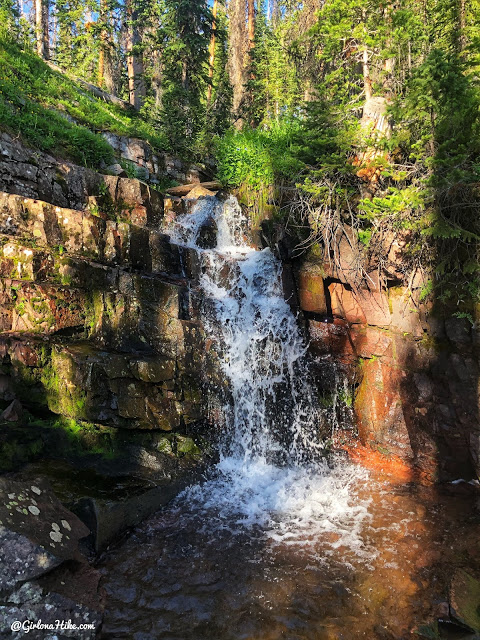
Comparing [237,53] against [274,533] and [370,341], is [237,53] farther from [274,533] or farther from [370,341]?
[274,533]

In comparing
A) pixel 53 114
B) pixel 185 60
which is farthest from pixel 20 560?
pixel 185 60

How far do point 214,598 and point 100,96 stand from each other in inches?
996

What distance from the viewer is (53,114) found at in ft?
45.4

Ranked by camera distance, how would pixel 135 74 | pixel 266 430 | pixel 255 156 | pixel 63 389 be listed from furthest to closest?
1. pixel 135 74
2. pixel 255 156
3. pixel 266 430
4. pixel 63 389

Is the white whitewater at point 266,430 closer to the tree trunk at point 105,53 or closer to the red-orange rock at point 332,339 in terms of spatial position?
the red-orange rock at point 332,339

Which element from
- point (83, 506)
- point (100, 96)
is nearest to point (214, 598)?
point (83, 506)

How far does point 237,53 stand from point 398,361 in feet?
67.1

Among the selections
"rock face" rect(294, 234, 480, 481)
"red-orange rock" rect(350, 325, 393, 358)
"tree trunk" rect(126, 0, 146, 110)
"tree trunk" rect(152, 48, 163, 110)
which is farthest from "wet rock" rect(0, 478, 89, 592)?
"tree trunk" rect(126, 0, 146, 110)

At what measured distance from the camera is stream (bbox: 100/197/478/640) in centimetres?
454

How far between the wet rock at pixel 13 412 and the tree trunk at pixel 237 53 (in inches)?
735

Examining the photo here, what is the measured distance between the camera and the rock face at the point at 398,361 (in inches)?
298

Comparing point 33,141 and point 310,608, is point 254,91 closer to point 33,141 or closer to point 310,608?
point 33,141

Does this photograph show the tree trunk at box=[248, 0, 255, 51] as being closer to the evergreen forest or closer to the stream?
the evergreen forest

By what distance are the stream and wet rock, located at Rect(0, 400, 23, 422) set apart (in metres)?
3.25
